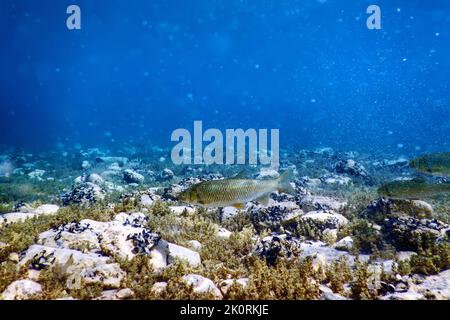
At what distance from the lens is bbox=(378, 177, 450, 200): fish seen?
6449 mm

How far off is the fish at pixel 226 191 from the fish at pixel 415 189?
8.99ft

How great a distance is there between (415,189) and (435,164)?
0.90 metres

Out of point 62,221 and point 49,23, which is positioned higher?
point 49,23

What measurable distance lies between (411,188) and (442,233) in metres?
1.34

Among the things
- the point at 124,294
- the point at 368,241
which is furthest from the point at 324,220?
the point at 124,294

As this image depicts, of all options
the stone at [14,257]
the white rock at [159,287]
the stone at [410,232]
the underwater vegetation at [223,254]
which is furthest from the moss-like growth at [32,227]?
the stone at [410,232]

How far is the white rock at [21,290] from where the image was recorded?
4.34m

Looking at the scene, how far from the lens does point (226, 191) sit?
216 inches

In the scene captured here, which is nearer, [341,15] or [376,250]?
[376,250]

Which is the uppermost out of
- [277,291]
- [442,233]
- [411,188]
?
[411,188]

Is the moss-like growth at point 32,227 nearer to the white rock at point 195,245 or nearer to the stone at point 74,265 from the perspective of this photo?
the stone at point 74,265

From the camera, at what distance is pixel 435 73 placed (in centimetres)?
12950
